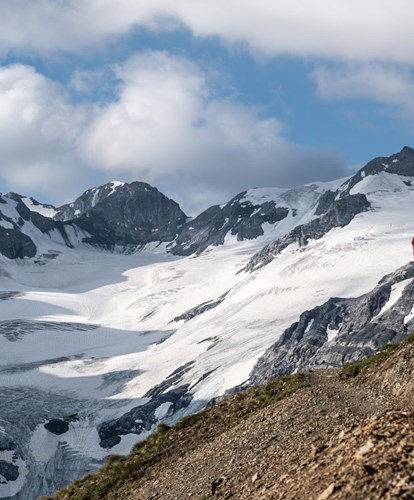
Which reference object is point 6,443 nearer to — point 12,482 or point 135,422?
point 12,482

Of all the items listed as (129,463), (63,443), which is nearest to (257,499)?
(129,463)

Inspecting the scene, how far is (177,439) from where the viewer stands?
31.5m

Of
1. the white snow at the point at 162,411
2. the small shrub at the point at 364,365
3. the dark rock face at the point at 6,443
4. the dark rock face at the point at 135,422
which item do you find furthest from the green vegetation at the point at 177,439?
the white snow at the point at 162,411

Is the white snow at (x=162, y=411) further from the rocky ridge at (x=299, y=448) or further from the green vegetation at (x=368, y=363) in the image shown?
the green vegetation at (x=368, y=363)

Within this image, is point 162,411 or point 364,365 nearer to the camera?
point 364,365

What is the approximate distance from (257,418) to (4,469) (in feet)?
508

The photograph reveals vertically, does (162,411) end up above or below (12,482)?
above

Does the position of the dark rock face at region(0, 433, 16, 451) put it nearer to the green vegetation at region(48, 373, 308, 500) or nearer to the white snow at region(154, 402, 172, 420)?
the white snow at region(154, 402, 172, 420)

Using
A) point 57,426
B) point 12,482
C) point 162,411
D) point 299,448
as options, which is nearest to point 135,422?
point 162,411

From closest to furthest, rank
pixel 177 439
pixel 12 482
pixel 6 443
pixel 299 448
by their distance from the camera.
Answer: pixel 299 448 < pixel 177 439 < pixel 12 482 < pixel 6 443

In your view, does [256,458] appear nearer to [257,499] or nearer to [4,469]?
[257,499]

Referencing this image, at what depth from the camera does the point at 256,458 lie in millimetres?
23828

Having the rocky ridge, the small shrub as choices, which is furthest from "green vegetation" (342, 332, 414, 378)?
the rocky ridge

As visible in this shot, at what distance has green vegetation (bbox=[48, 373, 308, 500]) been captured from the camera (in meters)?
29.7
